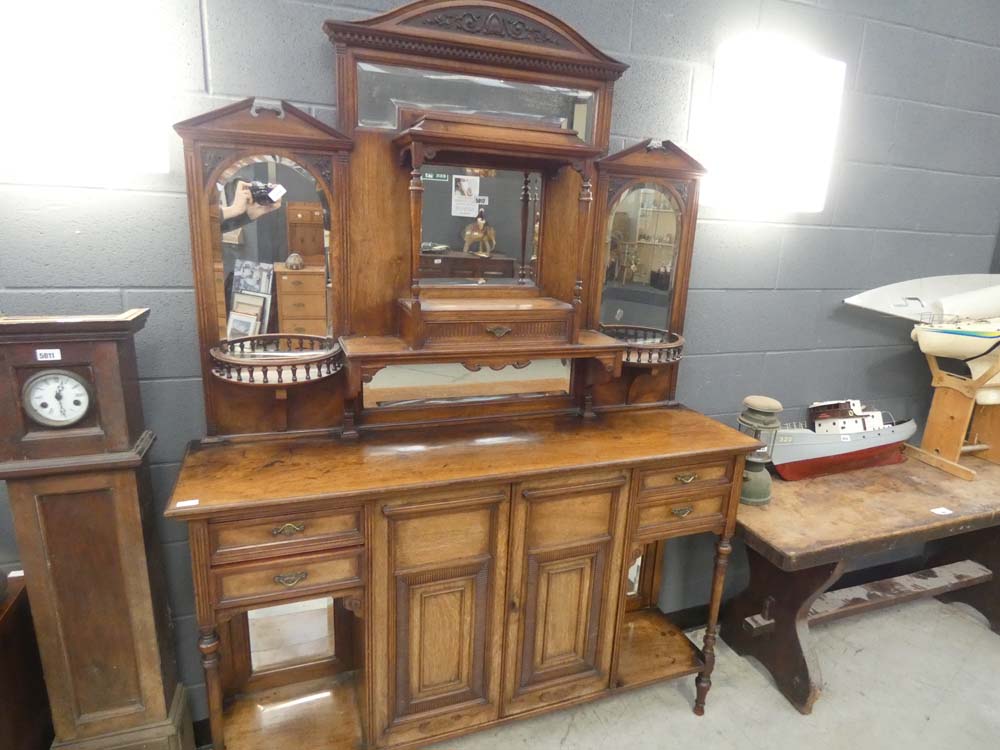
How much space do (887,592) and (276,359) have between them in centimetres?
253

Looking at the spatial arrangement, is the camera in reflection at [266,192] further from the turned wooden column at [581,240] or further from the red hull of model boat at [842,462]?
the red hull of model boat at [842,462]

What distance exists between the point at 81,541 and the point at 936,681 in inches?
118

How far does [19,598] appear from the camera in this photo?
1573mm

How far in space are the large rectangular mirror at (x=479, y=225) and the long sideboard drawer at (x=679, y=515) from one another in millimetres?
807

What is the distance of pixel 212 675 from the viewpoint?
1.48m

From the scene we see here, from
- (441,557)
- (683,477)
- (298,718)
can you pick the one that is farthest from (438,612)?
(683,477)

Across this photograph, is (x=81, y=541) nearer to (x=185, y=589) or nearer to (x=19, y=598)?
(x=19, y=598)

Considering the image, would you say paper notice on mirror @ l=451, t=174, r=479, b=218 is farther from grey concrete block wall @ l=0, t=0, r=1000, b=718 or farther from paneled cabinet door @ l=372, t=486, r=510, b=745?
paneled cabinet door @ l=372, t=486, r=510, b=745

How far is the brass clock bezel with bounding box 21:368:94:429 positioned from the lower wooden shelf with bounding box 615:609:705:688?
1660mm

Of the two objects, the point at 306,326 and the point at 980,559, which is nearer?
the point at 306,326

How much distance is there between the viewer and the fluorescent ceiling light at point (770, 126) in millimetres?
2070

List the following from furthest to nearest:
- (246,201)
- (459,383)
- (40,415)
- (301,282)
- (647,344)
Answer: (647,344) → (459,383) → (301,282) → (246,201) → (40,415)

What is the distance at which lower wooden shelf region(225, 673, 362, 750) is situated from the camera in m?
1.74

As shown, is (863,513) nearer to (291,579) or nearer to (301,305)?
(291,579)
